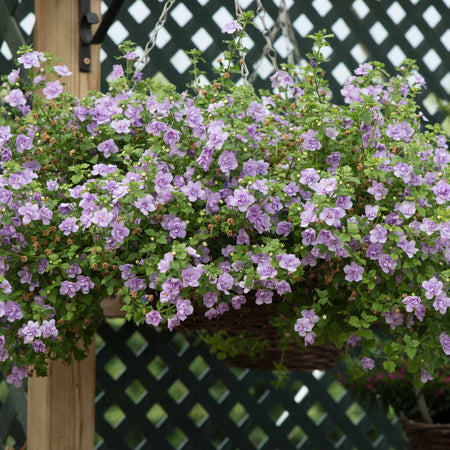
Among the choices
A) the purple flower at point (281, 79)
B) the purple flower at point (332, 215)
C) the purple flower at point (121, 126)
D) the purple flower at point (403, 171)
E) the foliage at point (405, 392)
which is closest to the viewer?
the purple flower at point (332, 215)

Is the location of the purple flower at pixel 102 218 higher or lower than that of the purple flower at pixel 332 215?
higher

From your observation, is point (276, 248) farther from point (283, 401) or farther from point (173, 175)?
point (283, 401)

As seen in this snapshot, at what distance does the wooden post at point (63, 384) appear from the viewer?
1.52 m

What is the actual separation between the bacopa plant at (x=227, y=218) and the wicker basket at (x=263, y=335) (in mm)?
30

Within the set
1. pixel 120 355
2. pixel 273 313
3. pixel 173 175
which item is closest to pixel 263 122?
pixel 173 175

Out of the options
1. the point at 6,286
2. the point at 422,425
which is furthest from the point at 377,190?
the point at 422,425

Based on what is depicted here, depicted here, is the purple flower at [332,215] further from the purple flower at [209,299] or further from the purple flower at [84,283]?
the purple flower at [84,283]

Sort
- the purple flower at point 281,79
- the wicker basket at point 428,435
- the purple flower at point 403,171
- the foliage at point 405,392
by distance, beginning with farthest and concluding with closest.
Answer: the foliage at point 405,392
the wicker basket at point 428,435
the purple flower at point 281,79
the purple flower at point 403,171

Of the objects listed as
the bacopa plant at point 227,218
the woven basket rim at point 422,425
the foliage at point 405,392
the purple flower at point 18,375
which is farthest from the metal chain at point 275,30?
the woven basket rim at point 422,425

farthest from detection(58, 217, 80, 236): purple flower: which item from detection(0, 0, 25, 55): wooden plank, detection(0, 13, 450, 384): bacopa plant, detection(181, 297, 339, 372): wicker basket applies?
detection(0, 0, 25, 55): wooden plank

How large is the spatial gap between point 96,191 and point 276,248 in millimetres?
296

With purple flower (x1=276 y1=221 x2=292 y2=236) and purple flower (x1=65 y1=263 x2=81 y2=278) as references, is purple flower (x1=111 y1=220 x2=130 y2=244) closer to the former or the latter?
purple flower (x1=65 y1=263 x2=81 y2=278)

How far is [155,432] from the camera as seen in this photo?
2213 mm

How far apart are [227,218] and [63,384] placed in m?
0.66
